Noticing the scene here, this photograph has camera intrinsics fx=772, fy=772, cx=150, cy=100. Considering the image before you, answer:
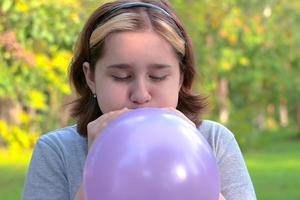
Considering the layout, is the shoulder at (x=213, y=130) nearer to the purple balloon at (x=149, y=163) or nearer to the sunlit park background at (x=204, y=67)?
A: the sunlit park background at (x=204, y=67)

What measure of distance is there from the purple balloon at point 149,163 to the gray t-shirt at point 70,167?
0.43 meters

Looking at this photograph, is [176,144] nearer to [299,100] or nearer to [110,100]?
[110,100]

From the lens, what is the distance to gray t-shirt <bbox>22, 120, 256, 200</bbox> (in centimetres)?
254

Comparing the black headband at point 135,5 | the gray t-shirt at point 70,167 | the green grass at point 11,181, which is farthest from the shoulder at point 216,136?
the green grass at point 11,181

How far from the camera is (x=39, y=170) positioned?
101 inches

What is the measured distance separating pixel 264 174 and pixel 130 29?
1298cm

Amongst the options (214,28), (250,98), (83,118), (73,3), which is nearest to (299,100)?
(250,98)

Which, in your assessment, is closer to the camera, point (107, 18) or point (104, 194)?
point (104, 194)

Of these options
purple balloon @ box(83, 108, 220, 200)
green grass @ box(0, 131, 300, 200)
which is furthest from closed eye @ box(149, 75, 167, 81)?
green grass @ box(0, 131, 300, 200)

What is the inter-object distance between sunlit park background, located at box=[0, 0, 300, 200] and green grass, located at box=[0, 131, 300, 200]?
0.02m

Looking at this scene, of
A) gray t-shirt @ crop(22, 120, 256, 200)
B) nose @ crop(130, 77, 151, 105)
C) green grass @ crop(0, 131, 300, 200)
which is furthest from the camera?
green grass @ crop(0, 131, 300, 200)

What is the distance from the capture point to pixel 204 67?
2312 centimetres

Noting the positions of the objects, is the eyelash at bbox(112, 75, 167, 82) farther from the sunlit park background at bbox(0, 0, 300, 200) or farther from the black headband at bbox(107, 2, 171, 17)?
the sunlit park background at bbox(0, 0, 300, 200)

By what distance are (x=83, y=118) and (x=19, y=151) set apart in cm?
1978
